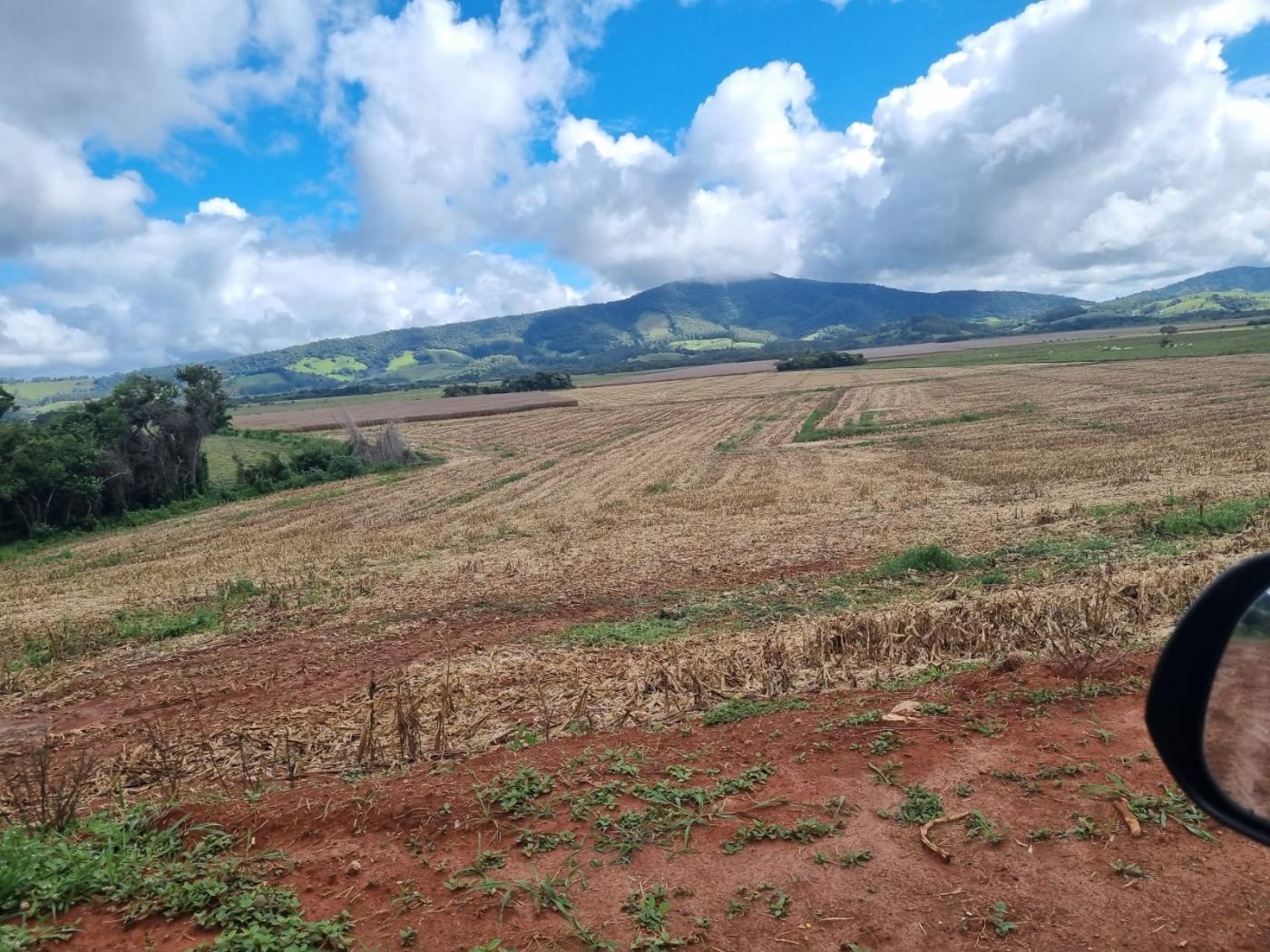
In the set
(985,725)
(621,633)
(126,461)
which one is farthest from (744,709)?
(126,461)

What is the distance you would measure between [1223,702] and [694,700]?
4.79 m

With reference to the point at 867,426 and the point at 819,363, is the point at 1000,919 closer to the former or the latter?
the point at 867,426

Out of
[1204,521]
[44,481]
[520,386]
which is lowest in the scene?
[1204,521]

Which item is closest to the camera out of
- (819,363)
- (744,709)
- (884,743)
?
(884,743)

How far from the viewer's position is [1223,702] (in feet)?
7.42

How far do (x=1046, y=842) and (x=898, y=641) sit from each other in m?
4.00

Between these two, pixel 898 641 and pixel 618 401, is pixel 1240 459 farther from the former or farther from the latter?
pixel 618 401

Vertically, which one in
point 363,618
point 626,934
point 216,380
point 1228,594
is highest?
point 216,380

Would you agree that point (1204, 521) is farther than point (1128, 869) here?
Yes

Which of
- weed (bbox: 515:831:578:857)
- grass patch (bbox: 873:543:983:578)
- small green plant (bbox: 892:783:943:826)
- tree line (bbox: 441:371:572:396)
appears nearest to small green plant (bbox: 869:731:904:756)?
small green plant (bbox: 892:783:943:826)

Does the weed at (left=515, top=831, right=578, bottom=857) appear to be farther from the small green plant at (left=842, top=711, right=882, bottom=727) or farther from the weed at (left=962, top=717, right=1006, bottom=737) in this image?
the weed at (left=962, top=717, right=1006, bottom=737)

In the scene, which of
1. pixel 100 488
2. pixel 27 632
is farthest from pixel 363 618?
pixel 100 488

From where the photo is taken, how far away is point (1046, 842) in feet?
12.6

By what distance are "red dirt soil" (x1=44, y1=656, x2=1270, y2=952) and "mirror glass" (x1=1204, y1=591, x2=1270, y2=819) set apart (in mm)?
1406
